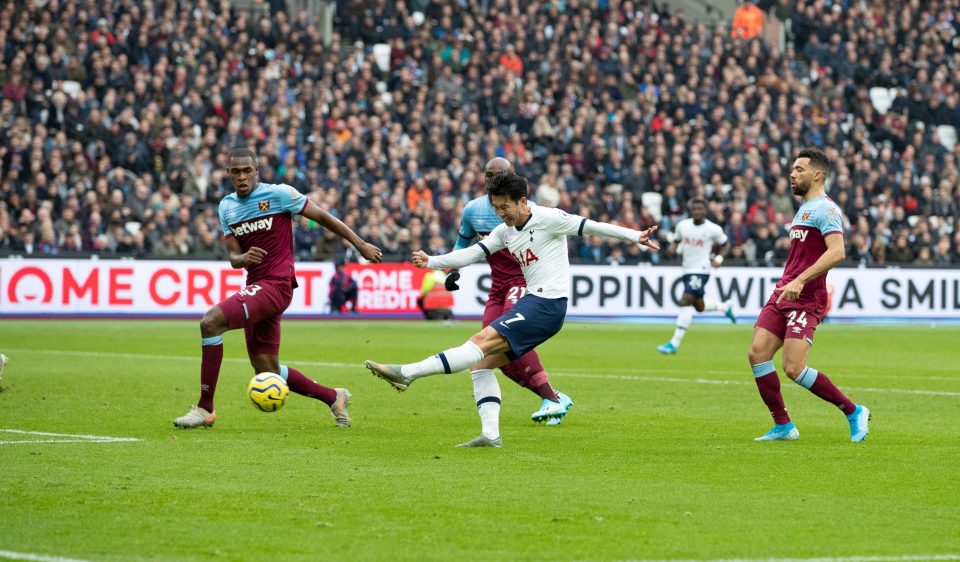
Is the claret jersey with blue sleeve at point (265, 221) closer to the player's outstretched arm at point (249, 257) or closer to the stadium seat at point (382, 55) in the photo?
the player's outstretched arm at point (249, 257)

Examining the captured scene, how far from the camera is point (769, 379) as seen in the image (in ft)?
38.3

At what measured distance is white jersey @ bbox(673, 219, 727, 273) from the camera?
973 inches

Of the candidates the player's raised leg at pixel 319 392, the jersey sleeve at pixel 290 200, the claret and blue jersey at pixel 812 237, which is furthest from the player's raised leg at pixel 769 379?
the jersey sleeve at pixel 290 200

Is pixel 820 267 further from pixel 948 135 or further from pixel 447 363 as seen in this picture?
pixel 948 135

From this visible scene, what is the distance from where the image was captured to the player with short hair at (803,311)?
11344 millimetres

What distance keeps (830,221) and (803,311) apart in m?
0.73

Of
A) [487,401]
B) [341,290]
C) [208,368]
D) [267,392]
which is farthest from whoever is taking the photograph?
[341,290]

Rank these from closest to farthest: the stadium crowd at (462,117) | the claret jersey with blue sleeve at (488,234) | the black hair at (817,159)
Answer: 1. the black hair at (817,159)
2. the claret jersey with blue sleeve at (488,234)
3. the stadium crowd at (462,117)

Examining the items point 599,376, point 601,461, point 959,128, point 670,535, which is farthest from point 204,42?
point 670,535

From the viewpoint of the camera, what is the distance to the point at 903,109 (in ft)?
140

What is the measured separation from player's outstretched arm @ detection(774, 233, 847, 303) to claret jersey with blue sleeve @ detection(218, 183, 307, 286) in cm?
397

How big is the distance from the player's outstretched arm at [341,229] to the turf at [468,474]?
143 cm

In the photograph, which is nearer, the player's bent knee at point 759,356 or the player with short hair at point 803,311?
the player with short hair at point 803,311

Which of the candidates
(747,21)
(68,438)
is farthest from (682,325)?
(747,21)
